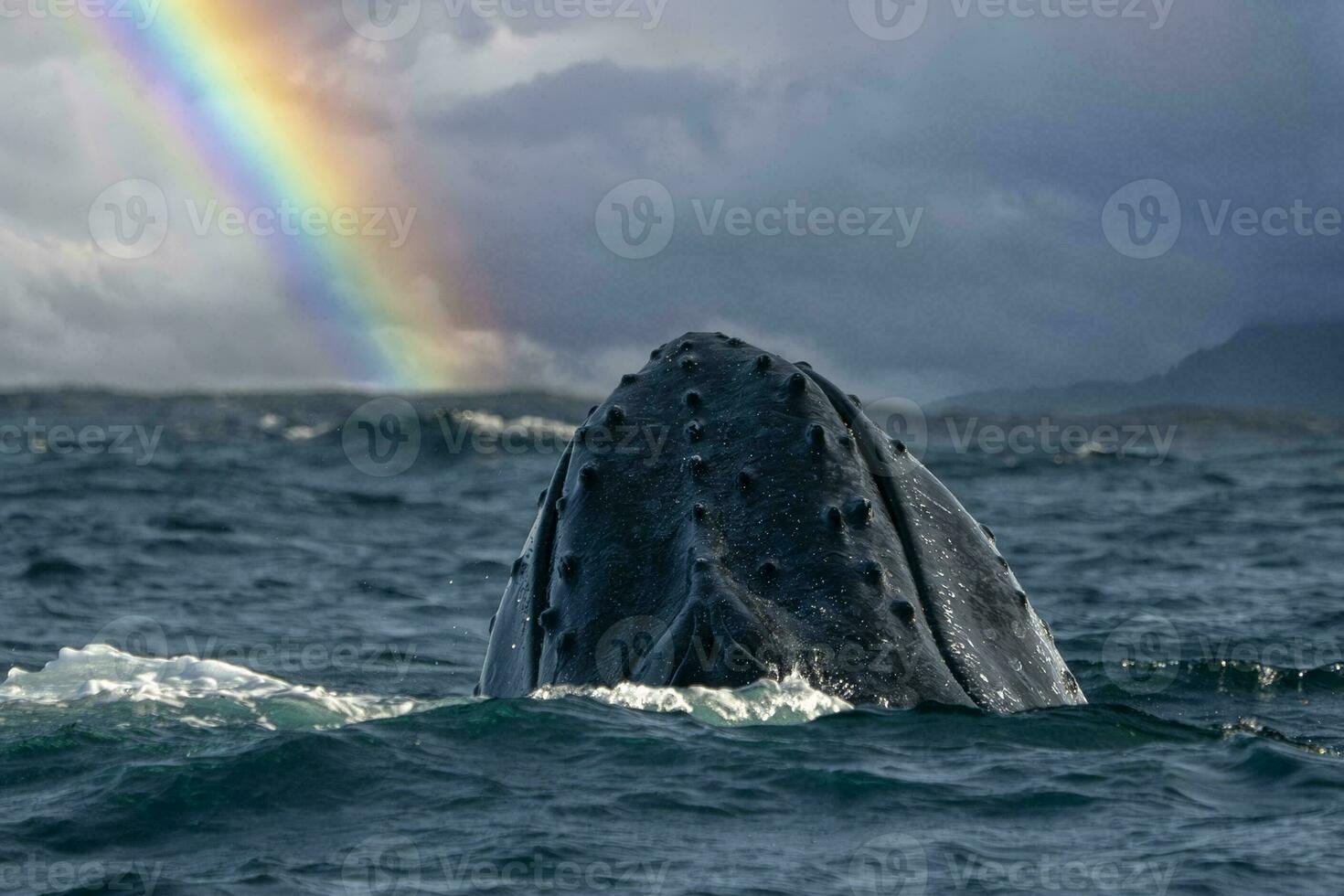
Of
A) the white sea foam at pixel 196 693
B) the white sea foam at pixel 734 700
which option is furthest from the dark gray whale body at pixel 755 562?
the white sea foam at pixel 196 693

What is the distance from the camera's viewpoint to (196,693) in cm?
872

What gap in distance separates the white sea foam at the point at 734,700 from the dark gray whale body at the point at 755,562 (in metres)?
0.04

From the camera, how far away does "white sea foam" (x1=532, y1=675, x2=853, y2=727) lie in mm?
6625

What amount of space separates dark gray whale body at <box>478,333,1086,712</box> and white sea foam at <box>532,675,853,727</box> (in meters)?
0.04

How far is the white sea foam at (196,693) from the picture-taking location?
8.14 m

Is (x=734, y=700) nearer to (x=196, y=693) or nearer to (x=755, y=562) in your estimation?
(x=755, y=562)

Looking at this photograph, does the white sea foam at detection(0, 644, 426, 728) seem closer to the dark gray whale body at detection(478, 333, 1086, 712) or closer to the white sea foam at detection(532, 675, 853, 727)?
the dark gray whale body at detection(478, 333, 1086, 712)

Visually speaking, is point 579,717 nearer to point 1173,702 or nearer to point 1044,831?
point 1044,831

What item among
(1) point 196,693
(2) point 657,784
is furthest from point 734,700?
(1) point 196,693

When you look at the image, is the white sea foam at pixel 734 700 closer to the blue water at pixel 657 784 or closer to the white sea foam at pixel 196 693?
the blue water at pixel 657 784

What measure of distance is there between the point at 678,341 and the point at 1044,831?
312 cm

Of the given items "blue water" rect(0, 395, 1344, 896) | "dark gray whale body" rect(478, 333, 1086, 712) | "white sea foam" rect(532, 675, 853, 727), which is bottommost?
"blue water" rect(0, 395, 1344, 896)

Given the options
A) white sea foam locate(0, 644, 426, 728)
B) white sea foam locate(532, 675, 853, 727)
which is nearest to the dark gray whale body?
white sea foam locate(532, 675, 853, 727)

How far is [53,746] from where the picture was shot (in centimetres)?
777
